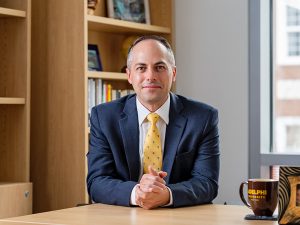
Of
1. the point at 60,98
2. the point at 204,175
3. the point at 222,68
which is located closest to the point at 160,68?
the point at 204,175

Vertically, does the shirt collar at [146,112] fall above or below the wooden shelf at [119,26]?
below

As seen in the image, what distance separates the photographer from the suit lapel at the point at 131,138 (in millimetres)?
2941

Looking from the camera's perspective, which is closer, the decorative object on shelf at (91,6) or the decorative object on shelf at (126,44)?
the decorative object on shelf at (91,6)

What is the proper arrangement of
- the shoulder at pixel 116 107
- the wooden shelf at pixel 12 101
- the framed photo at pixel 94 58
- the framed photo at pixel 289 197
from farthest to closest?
the framed photo at pixel 94 58
the wooden shelf at pixel 12 101
the shoulder at pixel 116 107
the framed photo at pixel 289 197

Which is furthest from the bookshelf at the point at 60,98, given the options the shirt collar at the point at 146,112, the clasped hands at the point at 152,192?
the clasped hands at the point at 152,192

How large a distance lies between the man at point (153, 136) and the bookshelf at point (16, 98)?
1405 millimetres

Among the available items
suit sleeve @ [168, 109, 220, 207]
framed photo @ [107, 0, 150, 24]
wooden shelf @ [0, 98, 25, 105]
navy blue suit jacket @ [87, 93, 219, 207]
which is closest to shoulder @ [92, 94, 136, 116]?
navy blue suit jacket @ [87, 93, 219, 207]

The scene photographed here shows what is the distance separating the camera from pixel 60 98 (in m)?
4.52

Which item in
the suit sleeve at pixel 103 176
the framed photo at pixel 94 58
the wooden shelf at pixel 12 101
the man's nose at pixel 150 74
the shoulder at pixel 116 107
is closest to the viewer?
the suit sleeve at pixel 103 176

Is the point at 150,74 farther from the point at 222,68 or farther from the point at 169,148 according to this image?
the point at 222,68

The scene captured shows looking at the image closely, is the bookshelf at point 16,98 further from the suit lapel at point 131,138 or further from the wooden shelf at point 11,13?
the suit lapel at point 131,138

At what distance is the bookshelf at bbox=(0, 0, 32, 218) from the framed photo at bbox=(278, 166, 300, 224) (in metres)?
2.32

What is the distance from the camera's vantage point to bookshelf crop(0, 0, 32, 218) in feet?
14.2

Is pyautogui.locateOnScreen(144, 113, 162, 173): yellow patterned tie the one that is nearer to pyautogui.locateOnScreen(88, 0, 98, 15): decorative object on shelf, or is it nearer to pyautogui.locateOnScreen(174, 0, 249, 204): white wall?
pyautogui.locateOnScreen(88, 0, 98, 15): decorative object on shelf
